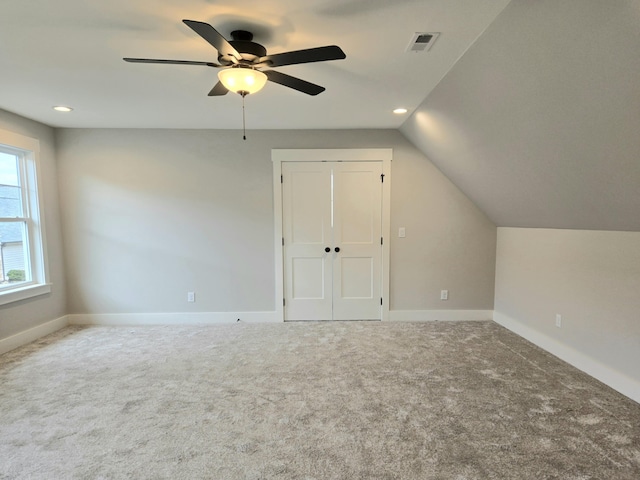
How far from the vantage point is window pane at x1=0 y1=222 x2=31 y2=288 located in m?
3.21

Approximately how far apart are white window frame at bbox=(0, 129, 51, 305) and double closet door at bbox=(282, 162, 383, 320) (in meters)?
2.76

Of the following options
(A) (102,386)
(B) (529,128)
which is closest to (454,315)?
(B) (529,128)

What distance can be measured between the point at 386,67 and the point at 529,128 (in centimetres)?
106

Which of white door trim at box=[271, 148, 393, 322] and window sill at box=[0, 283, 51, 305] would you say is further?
white door trim at box=[271, 148, 393, 322]

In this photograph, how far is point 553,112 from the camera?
181cm

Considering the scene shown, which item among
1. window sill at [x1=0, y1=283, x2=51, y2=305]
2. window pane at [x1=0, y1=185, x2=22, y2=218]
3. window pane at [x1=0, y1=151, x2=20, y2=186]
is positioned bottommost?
window sill at [x1=0, y1=283, x2=51, y2=305]

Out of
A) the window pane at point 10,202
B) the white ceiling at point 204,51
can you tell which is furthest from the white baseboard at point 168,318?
the white ceiling at point 204,51

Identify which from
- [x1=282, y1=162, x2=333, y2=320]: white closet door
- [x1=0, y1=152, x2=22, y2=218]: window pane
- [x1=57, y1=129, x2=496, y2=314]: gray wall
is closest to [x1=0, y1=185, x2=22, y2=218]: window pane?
[x1=0, y1=152, x2=22, y2=218]: window pane

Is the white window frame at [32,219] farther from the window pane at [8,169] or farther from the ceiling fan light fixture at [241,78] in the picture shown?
the ceiling fan light fixture at [241,78]

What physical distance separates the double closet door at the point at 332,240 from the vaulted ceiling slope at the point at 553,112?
1.17 m

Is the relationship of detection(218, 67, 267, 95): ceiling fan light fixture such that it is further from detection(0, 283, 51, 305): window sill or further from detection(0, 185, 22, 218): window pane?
detection(0, 283, 51, 305): window sill

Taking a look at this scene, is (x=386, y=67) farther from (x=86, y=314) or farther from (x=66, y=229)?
(x=86, y=314)

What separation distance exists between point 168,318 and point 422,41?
3985 millimetres

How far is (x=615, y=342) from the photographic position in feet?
7.77
